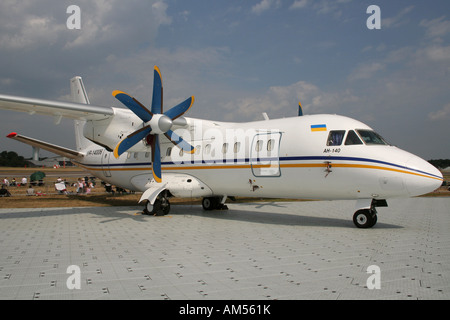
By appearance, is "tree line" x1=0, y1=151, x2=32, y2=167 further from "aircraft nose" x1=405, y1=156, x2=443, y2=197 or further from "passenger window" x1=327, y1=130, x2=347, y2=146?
"aircraft nose" x1=405, y1=156, x2=443, y2=197

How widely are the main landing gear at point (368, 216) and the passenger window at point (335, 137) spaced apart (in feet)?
6.83

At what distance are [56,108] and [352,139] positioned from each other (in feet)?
34.6

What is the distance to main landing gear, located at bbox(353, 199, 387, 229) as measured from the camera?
10.3 m

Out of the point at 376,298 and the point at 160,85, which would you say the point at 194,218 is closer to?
the point at 160,85

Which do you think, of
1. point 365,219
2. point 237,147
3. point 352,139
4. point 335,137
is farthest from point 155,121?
point 365,219

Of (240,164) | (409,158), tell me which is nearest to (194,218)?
(240,164)

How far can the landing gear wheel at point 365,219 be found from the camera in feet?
33.7

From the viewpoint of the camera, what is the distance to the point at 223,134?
45.1 ft

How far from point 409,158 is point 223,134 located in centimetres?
685

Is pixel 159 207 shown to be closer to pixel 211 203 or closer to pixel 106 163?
pixel 211 203

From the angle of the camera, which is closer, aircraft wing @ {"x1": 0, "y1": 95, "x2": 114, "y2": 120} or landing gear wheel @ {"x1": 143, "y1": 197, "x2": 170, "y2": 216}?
aircraft wing @ {"x1": 0, "y1": 95, "x2": 114, "y2": 120}

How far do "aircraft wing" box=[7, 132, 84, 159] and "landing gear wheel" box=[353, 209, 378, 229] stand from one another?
1549cm

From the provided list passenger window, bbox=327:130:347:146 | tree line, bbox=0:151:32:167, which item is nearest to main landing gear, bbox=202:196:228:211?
passenger window, bbox=327:130:347:146

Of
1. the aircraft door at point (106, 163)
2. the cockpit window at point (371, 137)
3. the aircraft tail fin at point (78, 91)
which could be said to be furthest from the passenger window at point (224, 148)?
the aircraft tail fin at point (78, 91)
